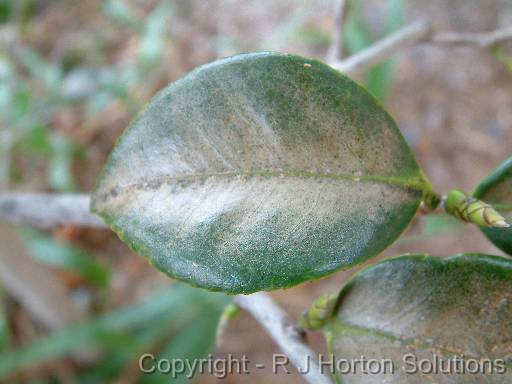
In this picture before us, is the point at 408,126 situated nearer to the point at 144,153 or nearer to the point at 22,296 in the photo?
the point at 22,296

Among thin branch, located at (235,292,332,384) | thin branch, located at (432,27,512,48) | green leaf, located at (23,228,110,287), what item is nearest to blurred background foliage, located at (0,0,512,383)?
green leaf, located at (23,228,110,287)

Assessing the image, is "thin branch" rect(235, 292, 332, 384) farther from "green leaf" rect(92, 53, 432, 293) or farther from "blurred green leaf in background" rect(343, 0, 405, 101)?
"blurred green leaf in background" rect(343, 0, 405, 101)

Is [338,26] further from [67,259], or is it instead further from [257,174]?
[67,259]

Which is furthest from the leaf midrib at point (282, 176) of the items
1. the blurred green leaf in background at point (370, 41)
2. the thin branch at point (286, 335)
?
the blurred green leaf in background at point (370, 41)

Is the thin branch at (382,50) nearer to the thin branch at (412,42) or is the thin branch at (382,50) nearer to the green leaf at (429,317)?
the thin branch at (412,42)

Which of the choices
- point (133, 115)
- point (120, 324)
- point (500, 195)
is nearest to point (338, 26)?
point (500, 195)
